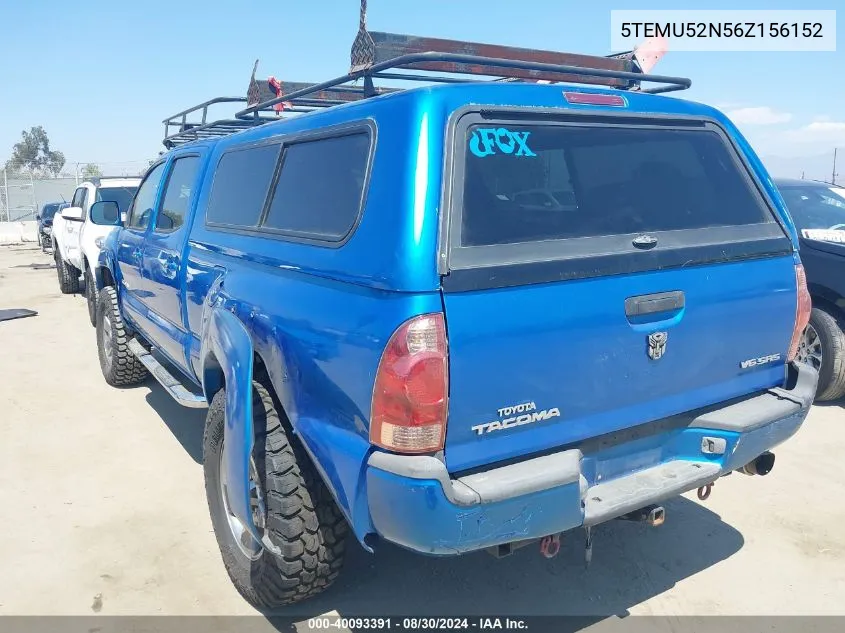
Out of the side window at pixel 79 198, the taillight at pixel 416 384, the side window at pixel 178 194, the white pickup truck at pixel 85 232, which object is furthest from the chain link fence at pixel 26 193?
the taillight at pixel 416 384

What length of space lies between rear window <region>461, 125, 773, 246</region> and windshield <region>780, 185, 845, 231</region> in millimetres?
3271

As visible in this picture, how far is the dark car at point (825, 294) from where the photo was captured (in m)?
5.42

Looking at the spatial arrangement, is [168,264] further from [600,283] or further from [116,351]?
[600,283]

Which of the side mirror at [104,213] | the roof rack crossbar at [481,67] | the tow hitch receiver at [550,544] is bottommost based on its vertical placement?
the tow hitch receiver at [550,544]

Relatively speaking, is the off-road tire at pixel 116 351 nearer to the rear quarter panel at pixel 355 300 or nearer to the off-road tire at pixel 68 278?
the rear quarter panel at pixel 355 300

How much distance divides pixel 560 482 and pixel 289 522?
107cm

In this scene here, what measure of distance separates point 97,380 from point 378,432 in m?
5.23

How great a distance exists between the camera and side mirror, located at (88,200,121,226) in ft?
18.9

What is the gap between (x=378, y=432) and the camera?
2.19 meters

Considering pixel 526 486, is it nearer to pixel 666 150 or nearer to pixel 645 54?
pixel 666 150

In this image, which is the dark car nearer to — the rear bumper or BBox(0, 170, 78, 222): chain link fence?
the rear bumper

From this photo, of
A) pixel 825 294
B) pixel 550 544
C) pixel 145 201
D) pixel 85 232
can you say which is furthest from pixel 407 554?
pixel 85 232

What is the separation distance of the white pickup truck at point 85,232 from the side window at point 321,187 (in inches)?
137

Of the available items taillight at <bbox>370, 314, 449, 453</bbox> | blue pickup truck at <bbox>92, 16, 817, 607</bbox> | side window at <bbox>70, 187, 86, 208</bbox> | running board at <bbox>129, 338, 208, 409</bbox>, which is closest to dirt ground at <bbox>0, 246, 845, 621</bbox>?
blue pickup truck at <bbox>92, 16, 817, 607</bbox>
